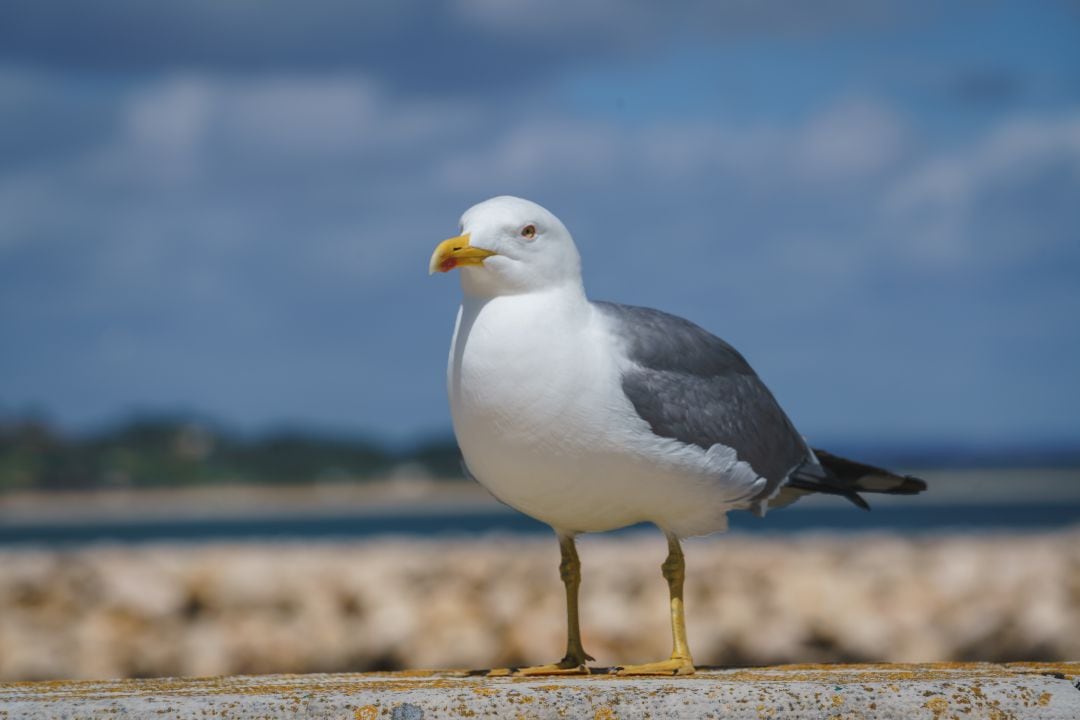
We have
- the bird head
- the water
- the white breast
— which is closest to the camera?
the white breast

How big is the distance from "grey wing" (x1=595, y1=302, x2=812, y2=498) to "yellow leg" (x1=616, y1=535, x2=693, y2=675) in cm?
42

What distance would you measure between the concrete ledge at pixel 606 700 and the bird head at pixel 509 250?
1368mm

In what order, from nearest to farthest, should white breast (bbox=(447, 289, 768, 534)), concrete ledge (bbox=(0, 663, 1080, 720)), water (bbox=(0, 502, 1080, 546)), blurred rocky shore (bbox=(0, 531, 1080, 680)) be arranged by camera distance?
concrete ledge (bbox=(0, 663, 1080, 720)) < white breast (bbox=(447, 289, 768, 534)) < blurred rocky shore (bbox=(0, 531, 1080, 680)) < water (bbox=(0, 502, 1080, 546))

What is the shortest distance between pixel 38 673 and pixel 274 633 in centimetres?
218

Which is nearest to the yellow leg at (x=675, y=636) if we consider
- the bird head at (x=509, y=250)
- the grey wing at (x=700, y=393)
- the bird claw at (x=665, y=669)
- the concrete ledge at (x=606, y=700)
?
the bird claw at (x=665, y=669)

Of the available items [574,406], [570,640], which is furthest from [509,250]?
[570,640]

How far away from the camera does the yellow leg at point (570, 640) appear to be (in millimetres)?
4938

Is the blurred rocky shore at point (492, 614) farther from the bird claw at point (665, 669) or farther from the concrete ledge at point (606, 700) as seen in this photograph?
the concrete ledge at point (606, 700)

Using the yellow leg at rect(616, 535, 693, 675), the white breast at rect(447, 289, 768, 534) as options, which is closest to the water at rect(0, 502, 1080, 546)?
the yellow leg at rect(616, 535, 693, 675)

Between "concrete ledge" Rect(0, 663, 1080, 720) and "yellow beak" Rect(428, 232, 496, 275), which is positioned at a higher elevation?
"yellow beak" Rect(428, 232, 496, 275)

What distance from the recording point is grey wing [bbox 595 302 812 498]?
5.02 meters

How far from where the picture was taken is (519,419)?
15.5 feet

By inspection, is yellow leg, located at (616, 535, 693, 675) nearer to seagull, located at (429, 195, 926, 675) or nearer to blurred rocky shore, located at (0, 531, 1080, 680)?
seagull, located at (429, 195, 926, 675)

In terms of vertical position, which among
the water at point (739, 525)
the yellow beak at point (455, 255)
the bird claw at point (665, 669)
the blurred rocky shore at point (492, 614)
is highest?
the yellow beak at point (455, 255)
